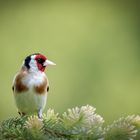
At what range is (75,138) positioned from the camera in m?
2.16

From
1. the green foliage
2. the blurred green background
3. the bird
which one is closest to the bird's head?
the bird

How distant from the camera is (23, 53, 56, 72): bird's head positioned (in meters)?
3.31

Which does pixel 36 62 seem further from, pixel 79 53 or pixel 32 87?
pixel 79 53

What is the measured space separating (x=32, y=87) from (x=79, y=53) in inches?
124

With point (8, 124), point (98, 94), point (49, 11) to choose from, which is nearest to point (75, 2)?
point (49, 11)

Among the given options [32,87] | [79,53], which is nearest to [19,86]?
[32,87]

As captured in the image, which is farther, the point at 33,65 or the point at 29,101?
the point at 33,65

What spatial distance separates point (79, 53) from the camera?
6.37 m

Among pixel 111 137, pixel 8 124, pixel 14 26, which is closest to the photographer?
pixel 111 137

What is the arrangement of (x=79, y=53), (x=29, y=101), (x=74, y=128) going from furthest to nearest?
(x=79, y=53)
(x=29, y=101)
(x=74, y=128)

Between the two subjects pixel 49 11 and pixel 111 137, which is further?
pixel 49 11

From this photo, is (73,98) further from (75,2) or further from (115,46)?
(75,2)

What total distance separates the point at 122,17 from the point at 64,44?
1.30m

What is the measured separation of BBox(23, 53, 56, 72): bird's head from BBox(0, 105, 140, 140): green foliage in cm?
107
